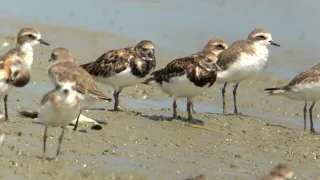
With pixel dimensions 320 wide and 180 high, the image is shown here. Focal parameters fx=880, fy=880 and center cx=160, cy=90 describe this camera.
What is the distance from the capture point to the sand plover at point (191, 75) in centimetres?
→ 1395

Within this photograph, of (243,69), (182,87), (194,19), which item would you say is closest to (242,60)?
(243,69)

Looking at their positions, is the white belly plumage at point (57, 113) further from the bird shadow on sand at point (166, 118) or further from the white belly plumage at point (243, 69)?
the white belly plumage at point (243, 69)

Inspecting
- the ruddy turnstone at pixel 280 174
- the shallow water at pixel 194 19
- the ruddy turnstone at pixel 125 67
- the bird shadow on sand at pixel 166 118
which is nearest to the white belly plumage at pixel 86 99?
the bird shadow on sand at pixel 166 118

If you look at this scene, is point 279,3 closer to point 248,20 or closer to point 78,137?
point 248,20

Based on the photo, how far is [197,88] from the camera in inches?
553

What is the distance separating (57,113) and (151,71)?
4927 mm

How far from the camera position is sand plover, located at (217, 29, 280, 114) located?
16.0 m

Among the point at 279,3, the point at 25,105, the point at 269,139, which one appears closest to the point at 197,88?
the point at 269,139

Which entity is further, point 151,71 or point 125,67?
point 151,71

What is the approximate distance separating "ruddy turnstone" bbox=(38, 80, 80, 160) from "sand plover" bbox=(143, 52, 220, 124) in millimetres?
3930

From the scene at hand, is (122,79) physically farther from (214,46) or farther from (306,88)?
(306,88)

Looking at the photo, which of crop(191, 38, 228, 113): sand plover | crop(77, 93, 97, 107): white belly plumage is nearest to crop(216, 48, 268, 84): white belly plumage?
crop(191, 38, 228, 113): sand plover

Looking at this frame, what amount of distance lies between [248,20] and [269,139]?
8117 millimetres

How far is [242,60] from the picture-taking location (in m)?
16.1
